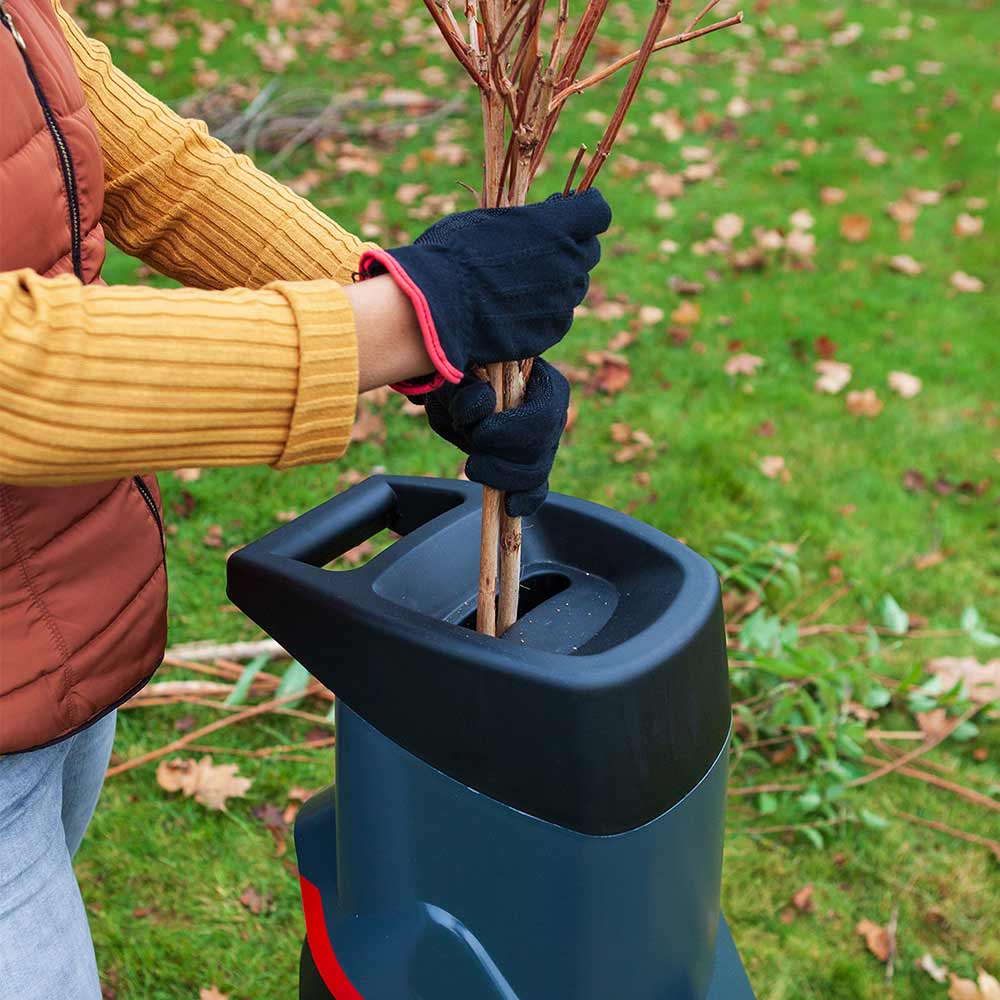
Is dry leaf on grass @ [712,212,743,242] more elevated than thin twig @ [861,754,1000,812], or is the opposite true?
dry leaf on grass @ [712,212,743,242]

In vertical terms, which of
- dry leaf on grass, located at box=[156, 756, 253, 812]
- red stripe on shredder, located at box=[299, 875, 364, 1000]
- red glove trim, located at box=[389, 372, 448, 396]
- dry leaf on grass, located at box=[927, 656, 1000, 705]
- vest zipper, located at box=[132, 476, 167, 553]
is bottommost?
dry leaf on grass, located at box=[156, 756, 253, 812]

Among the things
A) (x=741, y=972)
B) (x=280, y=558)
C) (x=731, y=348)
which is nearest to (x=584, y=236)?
(x=280, y=558)

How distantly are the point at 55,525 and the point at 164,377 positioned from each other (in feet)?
0.93

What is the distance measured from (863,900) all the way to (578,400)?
1.67 metres

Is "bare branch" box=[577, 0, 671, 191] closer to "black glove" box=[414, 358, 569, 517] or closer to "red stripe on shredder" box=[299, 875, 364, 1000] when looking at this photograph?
"black glove" box=[414, 358, 569, 517]

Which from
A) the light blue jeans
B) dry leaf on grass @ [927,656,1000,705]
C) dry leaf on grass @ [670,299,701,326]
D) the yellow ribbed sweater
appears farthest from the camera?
dry leaf on grass @ [670,299,701,326]

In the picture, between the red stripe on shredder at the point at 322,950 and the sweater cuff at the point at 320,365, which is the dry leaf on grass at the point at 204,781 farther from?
the sweater cuff at the point at 320,365

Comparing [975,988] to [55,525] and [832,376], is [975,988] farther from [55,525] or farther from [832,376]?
[832,376]

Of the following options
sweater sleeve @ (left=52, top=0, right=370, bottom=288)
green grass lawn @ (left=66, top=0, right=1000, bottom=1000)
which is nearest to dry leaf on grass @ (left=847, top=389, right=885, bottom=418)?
green grass lawn @ (left=66, top=0, right=1000, bottom=1000)

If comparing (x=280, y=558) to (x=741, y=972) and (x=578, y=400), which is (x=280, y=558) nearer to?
(x=741, y=972)

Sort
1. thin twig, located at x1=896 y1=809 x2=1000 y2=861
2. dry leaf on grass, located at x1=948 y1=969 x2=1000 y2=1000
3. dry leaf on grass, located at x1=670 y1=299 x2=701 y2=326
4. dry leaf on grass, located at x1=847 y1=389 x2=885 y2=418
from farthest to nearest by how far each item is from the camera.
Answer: dry leaf on grass, located at x1=670 y1=299 x2=701 y2=326, dry leaf on grass, located at x1=847 y1=389 x2=885 y2=418, thin twig, located at x1=896 y1=809 x2=1000 y2=861, dry leaf on grass, located at x1=948 y1=969 x2=1000 y2=1000

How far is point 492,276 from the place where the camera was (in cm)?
89

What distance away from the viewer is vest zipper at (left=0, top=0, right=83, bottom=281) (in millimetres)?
902

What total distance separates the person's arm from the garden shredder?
0.25 metres
